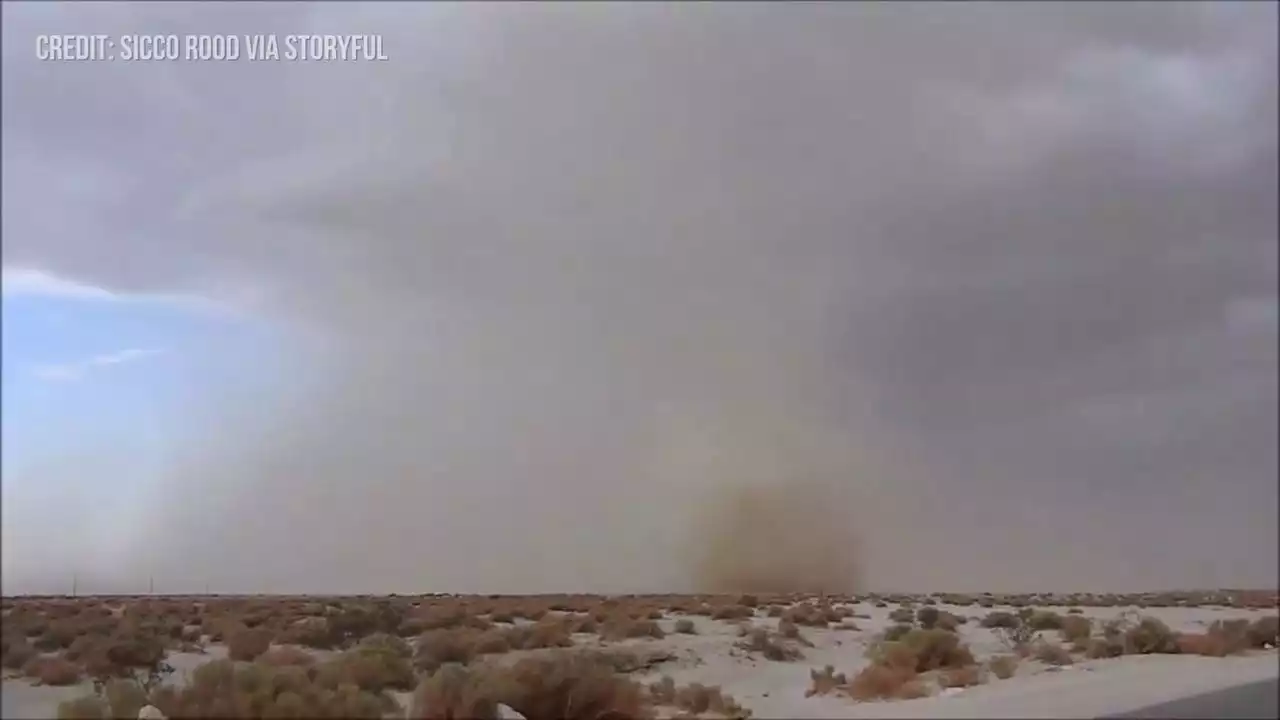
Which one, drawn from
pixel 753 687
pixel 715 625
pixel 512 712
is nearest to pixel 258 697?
pixel 512 712

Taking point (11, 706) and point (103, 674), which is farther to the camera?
point (103, 674)

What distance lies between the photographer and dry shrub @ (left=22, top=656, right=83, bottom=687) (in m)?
20.8

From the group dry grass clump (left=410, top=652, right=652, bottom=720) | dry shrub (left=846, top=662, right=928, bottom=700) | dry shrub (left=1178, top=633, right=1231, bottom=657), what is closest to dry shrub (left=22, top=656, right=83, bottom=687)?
dry grass clump (left=410, top=652, right=652, bottom=720)

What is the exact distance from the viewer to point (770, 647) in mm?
34344

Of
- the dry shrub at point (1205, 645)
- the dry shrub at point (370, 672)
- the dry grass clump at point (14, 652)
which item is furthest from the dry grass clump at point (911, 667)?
the dry grass clump at point (14, 652)

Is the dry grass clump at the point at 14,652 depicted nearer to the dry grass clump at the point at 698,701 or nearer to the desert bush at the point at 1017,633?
the dry grass clump at the point at 698,701

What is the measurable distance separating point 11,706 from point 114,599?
38.5 m

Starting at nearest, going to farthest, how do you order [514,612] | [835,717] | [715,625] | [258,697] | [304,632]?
[258,697] < [835,717] < [304,632] < [715,625] < [514,612]

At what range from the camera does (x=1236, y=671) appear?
22.8 meters

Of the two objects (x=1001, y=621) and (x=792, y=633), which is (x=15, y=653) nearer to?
(x=792, y=633)

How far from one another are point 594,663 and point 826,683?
5.41 metres

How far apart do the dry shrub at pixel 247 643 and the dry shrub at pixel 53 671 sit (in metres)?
5.59

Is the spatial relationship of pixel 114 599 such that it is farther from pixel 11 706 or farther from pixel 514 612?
pixel 11 706

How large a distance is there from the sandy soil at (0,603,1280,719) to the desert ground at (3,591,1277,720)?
0.27ft
